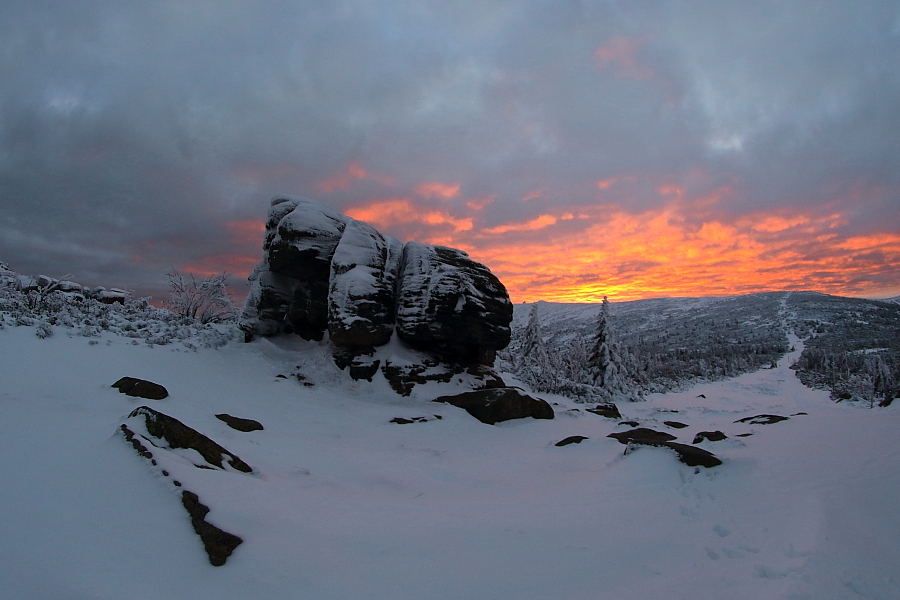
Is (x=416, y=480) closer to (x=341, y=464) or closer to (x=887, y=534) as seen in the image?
(x=341, y=464)

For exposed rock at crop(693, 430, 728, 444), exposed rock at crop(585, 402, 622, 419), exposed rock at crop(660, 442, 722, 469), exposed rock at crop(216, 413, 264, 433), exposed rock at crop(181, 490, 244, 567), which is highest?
exposed rock at crop(181, 490, 244, 567)

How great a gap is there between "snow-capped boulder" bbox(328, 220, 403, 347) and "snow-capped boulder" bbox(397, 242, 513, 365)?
806 mm

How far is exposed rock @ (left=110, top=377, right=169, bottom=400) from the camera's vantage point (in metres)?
9.38

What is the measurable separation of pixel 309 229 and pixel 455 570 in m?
17.4

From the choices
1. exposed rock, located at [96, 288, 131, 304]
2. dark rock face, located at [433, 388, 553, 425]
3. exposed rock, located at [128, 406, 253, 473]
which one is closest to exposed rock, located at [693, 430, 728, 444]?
dark rock face, located at [433, 388, 553, 425]

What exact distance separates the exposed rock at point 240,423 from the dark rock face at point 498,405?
8.08 m

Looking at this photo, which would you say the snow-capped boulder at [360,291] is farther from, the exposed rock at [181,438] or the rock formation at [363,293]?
the exposed rock at [181,438]

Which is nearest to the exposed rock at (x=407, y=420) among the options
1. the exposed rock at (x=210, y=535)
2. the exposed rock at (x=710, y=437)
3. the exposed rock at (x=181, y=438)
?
the exposed rock at (x=181, y=438)

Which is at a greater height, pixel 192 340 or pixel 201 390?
pixel 192 340

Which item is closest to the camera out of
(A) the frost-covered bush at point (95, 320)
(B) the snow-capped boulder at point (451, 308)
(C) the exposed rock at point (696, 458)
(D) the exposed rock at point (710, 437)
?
(C) the exposed rock at point (696, 458)

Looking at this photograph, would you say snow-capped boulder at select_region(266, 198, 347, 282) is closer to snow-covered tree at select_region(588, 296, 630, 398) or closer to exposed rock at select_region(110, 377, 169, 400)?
exposed rock at select_region(110, 377, 169, 400)

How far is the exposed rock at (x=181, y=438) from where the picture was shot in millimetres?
6109

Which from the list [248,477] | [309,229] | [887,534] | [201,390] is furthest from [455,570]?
[309,229]

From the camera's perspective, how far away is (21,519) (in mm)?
3627
